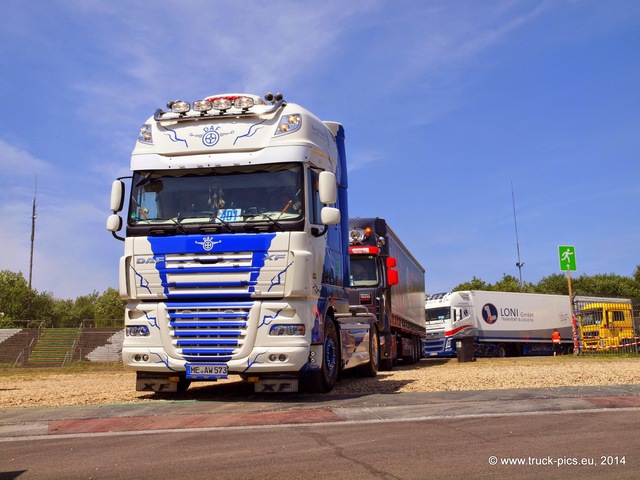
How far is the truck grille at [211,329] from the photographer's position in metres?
10.2

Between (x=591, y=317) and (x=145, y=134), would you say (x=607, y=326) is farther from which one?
(x=145, y=134)

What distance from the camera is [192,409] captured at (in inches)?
382

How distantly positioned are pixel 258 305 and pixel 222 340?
75 centimetres

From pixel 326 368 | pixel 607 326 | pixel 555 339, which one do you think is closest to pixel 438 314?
pixel 607 326

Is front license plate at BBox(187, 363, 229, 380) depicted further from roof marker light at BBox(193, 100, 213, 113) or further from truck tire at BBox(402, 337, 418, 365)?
truck tire at BBox(402, 337, 418, 365)

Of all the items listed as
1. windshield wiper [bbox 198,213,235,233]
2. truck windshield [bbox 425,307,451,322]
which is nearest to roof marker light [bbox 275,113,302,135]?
windshield wiper [bbox 198,213,235,233]

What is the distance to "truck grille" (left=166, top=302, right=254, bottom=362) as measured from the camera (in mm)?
10164

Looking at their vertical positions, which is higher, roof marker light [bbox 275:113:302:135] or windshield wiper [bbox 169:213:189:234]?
roof marker light [bbox 275:113:302:135]

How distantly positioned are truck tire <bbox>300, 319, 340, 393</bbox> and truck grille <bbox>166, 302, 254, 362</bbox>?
59.0 inches

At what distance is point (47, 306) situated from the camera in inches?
3548

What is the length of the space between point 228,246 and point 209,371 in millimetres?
1854

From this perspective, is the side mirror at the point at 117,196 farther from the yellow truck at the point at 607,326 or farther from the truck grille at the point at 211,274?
the yellow truck at the point at 607,326

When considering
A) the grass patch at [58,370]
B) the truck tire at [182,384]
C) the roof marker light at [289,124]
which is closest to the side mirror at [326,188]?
the roof marker light at [289,124]

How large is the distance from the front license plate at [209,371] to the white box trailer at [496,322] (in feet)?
81.3
